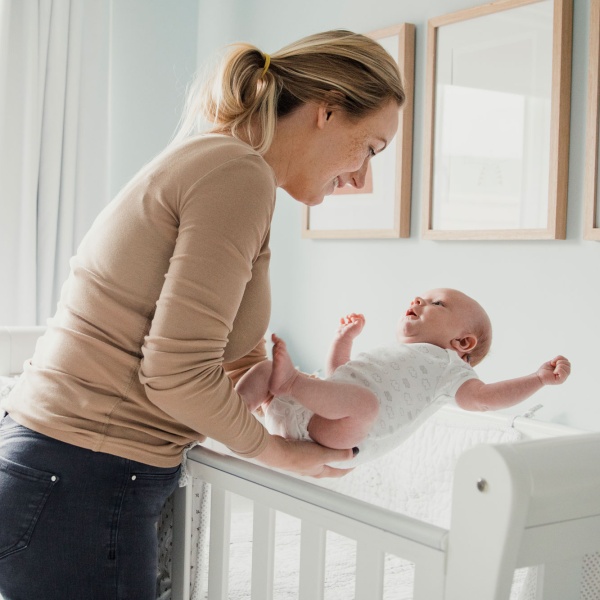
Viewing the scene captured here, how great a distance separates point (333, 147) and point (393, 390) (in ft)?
1.30

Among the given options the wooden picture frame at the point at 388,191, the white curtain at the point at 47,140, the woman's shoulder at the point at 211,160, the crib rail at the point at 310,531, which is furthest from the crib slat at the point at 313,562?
the white curtain at the point at 47,140

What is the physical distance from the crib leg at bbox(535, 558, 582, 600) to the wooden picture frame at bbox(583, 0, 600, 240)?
1.03m

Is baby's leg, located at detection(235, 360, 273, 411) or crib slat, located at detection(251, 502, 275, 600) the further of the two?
baby's leg, located at detection(235, 360, 273, 411)

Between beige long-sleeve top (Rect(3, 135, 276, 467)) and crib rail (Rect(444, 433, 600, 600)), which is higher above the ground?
beige long-sleeve top (Rect(3, 135, 276, 467))

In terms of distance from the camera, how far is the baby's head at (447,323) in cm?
150

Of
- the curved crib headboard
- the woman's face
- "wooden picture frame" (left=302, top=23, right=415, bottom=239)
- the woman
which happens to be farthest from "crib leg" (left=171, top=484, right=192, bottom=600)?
"wooden picture frame" (left=302, top=23, right=415, bottom=239)

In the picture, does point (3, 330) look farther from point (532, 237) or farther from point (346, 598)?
point (532, 237)

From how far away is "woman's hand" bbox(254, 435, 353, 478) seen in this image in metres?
1.10

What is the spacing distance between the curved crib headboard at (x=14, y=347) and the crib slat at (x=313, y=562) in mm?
1162

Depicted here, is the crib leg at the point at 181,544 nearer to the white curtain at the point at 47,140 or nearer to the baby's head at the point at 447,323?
the baby's head at the point at 447,323

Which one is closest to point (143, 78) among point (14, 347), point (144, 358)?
point (14, 347)

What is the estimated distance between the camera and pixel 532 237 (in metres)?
1.91

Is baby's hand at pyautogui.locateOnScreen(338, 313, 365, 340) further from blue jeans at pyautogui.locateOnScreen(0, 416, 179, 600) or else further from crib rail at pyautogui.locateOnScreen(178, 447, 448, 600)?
blue jeans at pyautogui.locateOnScreen(0, 416, 179, 600)

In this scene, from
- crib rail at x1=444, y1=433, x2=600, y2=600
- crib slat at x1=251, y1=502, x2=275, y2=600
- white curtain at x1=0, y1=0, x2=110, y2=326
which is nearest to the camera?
crib rail at x1=444, y1=433, x2=600, y2=600
